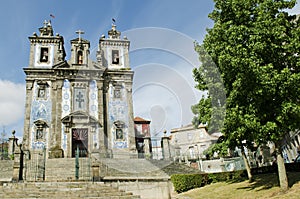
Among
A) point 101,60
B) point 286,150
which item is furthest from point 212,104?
point 286,150

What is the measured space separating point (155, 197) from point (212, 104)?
223 inches

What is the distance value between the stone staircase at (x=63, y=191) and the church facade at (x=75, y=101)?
1137 cm

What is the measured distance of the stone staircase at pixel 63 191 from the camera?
10.3 meters

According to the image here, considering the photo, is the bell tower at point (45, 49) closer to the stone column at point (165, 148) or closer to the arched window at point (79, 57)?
the arched window at point (79, 57)

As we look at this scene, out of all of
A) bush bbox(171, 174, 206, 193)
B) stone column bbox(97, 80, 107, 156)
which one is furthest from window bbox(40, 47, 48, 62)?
bush bbox(171, 174, 206, 193)

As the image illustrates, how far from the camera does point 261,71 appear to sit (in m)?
9.16

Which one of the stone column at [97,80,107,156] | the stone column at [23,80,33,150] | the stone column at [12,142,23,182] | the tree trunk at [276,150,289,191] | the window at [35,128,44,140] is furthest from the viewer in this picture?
the stone column at [97,80,107,156]

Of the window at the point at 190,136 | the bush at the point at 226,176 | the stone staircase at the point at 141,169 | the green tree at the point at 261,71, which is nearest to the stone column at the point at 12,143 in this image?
the stone staircase at the point at 141,169

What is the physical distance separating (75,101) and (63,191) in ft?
49.6

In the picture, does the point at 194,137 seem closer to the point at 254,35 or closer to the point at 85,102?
the point at 85,102

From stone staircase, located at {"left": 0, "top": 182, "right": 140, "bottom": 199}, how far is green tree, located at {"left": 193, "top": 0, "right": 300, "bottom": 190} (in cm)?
588

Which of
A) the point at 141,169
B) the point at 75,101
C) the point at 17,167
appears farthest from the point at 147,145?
the point at 17,167

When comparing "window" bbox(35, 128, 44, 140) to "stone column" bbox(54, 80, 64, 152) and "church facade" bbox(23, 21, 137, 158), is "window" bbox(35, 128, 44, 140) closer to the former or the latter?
"church facade" bbox(23, 21, 137, 158)

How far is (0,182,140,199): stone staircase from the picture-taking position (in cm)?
1026
